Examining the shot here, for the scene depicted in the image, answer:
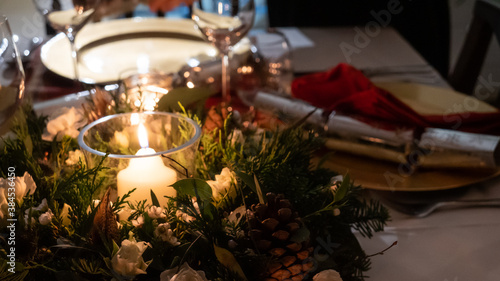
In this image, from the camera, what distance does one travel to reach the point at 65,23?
830mm

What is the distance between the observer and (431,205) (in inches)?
26.0

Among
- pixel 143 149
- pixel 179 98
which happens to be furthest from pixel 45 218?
pixel 179 98

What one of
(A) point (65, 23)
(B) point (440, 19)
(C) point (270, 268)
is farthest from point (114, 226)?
(B) point (440, 19)

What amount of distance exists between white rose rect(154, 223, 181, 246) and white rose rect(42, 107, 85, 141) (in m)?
0.23

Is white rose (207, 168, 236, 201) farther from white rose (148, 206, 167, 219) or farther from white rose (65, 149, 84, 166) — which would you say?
white rose (65, 149, 84, 166)

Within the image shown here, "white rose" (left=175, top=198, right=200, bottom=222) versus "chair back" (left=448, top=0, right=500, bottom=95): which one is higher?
"white rose" (left=175, top=198, right=200, bottom=222)

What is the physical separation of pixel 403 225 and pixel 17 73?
0.49 metres

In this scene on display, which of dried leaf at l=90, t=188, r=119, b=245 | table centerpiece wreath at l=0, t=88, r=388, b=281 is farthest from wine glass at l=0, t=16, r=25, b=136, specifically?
dried leaf at l=90, t=188, r=119, b=245

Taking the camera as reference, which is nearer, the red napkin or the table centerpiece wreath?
the table centerpiece wreath

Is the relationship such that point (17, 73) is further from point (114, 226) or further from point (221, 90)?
point (221, 90)

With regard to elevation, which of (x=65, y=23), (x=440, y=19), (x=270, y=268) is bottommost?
(x=440, y=19)

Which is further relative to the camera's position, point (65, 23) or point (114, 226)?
point (65, 23)

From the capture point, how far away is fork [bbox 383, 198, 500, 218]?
2.13 ft

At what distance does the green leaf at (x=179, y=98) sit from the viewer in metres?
0.62
